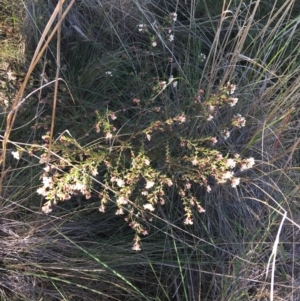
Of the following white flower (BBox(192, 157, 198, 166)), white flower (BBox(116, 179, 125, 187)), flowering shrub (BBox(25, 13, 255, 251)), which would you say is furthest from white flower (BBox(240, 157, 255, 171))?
white flower (BBox(116, 179, 125, 187))

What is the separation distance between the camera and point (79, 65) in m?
1.67

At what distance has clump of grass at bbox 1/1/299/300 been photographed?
1224mm

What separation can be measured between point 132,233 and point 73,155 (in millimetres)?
284

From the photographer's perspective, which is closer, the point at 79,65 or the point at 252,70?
the point at 252,70

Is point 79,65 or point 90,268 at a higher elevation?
point 79,65

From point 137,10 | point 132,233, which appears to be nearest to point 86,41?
point 137,10

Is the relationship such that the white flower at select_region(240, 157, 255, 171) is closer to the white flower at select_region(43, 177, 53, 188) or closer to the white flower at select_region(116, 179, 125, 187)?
the white flower at select_region(116, 179, 125, 187)

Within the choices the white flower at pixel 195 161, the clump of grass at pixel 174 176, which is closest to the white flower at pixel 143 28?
the clump of grass at pixel 174 176

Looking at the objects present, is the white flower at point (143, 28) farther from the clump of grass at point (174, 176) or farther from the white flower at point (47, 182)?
the white flower at point (47, 182)

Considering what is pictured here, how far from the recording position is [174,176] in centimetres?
131

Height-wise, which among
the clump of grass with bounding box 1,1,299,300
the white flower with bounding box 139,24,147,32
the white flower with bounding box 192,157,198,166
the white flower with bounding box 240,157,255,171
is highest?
the white flower with bounding box 139,24,147,32

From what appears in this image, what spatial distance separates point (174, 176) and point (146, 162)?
144 mm

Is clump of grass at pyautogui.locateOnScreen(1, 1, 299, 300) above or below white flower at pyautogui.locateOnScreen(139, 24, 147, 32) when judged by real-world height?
below

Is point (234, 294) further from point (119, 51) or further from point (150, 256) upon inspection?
point (119, 51)
